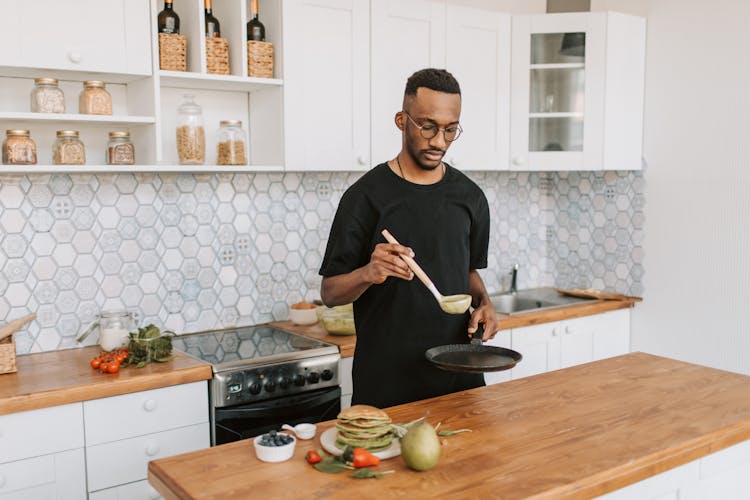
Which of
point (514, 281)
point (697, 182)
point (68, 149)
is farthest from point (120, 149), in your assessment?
point (697, 182)

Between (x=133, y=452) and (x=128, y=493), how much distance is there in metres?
0.15

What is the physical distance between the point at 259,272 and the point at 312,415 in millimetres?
895

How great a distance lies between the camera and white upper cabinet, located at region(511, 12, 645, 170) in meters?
4.06

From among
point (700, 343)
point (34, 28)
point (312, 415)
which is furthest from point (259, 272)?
point (700, 343)

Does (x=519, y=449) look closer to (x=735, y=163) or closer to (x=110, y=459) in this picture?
(x=110, y=459)

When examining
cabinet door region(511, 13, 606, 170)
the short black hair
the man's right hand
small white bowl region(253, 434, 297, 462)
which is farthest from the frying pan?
cabinet door region(511, 13, 606, 170)

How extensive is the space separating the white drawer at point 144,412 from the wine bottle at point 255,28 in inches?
58.6

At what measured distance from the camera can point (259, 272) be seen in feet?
12.2

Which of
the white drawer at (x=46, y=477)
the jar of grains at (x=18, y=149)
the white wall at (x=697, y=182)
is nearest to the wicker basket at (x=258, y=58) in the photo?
the jar of grains at (x=18, y=149)

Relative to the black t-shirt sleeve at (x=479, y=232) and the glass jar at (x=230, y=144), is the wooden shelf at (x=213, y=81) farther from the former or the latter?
the black t-shirt sleeve at (x=479, y=232)

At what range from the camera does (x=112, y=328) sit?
310cm

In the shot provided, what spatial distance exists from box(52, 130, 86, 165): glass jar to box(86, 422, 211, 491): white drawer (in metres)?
1.08

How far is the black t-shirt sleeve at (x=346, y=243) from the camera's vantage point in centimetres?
235

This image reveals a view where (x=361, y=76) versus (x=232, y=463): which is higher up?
(x=361, y=76)
